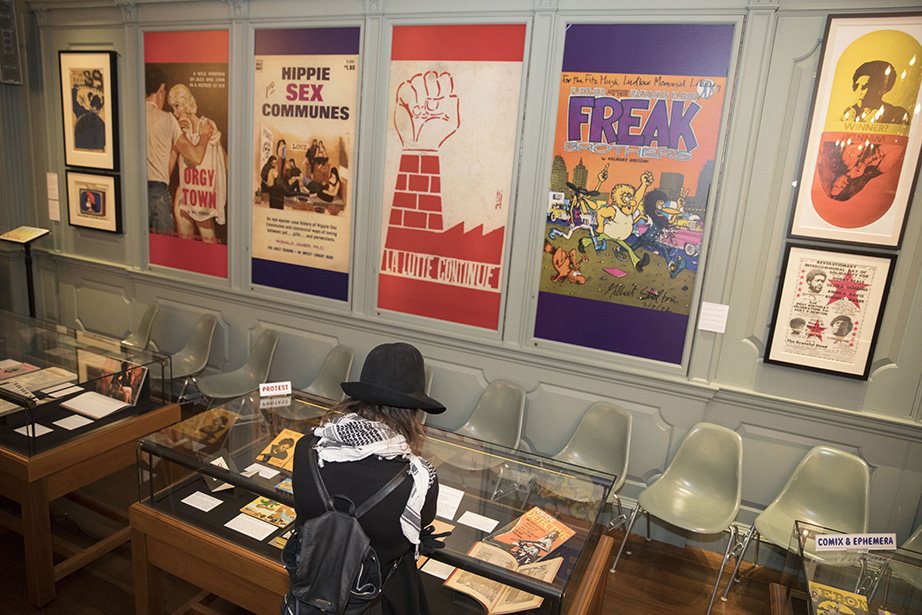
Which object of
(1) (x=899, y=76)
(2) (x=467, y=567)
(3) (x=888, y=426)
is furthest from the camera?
(3) (x=888, y=426)

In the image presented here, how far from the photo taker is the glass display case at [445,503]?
1.98 meters

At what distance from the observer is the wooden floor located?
2.88 metres

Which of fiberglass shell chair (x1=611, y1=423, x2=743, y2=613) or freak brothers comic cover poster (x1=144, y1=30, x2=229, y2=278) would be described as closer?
fiberglass shell chair (x1=611, y1=423, x2=743, y2=613)

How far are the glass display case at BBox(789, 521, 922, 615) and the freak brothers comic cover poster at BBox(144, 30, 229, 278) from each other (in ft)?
16.1

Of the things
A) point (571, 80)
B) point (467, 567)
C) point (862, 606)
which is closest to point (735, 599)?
point (862, 606)

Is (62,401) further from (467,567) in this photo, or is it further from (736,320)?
(736,320)

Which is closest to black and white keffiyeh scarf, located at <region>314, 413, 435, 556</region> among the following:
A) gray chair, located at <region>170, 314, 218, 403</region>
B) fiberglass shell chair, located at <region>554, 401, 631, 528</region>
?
fiberglass shell chair, located at <region>554, 401, 631, 528</region>

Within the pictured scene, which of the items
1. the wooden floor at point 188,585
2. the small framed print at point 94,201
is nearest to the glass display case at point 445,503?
the wooden floor at point 188,585

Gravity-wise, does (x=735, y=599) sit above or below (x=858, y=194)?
below

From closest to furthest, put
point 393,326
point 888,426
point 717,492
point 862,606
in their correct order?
point 862,606
point 888,426
point 717,492
point 393,326

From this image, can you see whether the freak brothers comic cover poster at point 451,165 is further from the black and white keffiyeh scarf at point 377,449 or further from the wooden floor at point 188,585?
the black and white keffiyeh scarf at point 377,449

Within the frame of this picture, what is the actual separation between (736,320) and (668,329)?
41 cm

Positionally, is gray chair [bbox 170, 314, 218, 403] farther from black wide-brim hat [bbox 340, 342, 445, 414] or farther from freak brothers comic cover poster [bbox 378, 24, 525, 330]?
black wide-brim hat [bbox 340, 342, 445, 414]

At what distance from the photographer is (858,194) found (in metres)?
3.20
